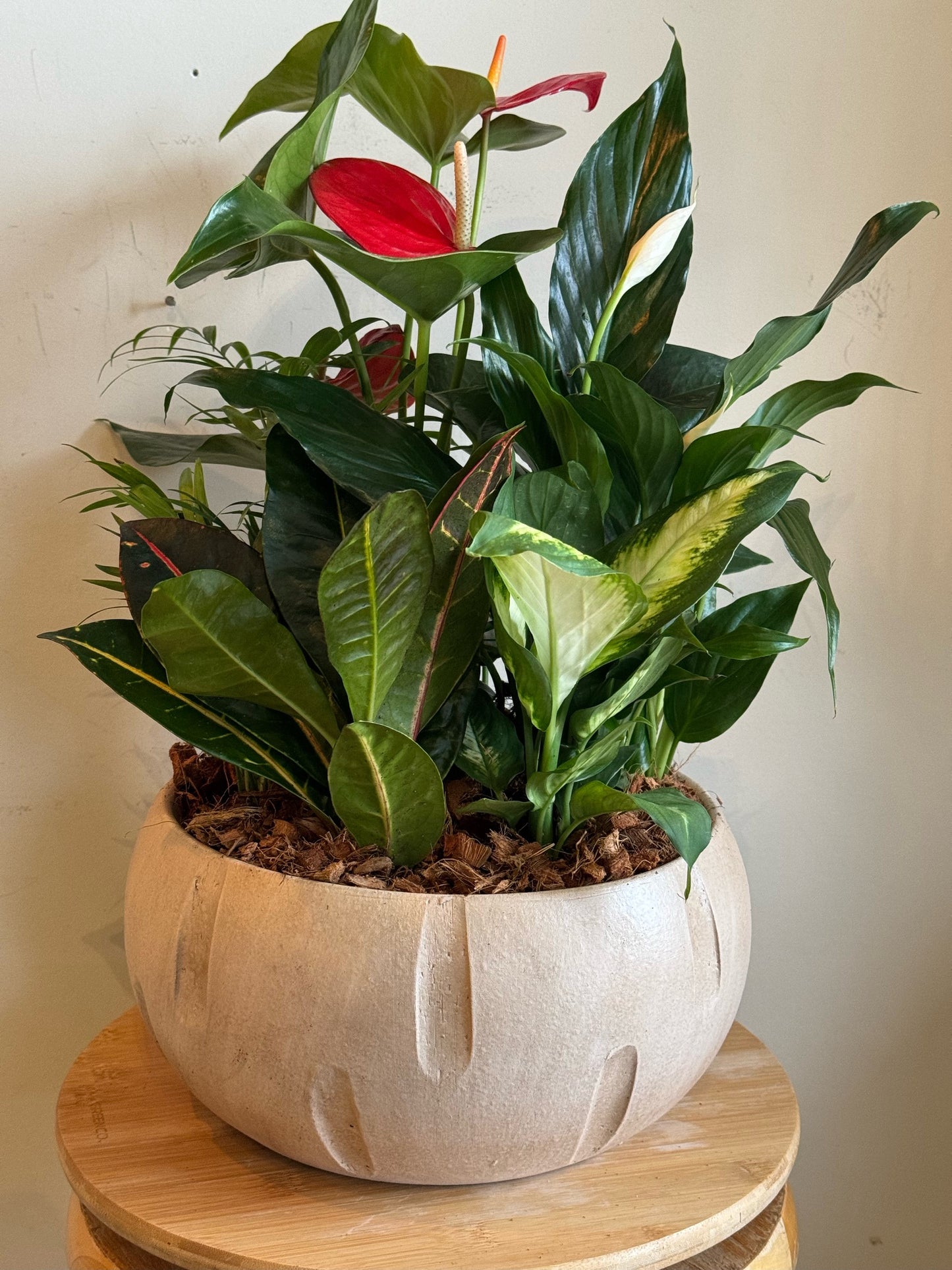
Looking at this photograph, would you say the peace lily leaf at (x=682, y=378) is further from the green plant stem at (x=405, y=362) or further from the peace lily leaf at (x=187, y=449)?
the peace lily leaf at (x=187, y=449)

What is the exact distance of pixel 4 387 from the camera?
2.83ft

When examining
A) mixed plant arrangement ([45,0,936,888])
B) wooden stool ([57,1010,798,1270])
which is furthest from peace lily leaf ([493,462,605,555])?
wooden stool ([57,1010,798,1270])

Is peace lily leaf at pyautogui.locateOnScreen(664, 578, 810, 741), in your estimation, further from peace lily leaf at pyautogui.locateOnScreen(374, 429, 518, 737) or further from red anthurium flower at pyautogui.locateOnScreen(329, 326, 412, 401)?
red anthurium flower at pyautogui.locateOnScreen(329, 326, 412, 401)

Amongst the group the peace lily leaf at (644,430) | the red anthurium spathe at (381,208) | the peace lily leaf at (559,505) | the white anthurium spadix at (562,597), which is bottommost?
the white anthurium spadix at (562,597)

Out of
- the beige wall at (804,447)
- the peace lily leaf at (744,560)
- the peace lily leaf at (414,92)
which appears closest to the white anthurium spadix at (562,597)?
the peace lily leaf at (744,560)

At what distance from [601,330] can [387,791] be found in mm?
276

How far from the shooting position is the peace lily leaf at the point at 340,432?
1.80ft

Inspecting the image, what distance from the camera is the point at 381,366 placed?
0.79 metres

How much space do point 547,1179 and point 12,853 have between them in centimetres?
58

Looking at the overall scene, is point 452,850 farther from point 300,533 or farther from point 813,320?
point 813,320

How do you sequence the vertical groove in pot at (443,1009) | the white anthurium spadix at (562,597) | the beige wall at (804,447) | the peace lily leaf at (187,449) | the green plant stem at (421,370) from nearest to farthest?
the white anthurium spadix at (562,597), the vertical groove in pot at (443,1009), the green plant stem at (421,370), the peace lily leaf at (187,449), the beige wall at (804,447)

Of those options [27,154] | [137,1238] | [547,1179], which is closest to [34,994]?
[137,1238]

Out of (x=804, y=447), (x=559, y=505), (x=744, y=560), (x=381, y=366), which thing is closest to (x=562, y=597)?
(x=559, y=505)

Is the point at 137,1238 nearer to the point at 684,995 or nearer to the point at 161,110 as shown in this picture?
the point at 684,995
